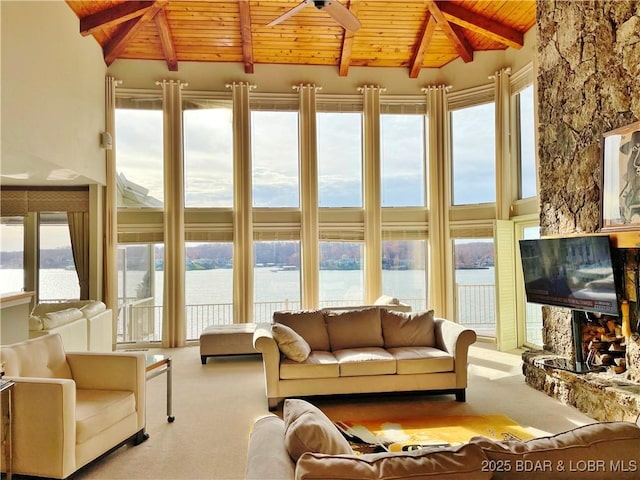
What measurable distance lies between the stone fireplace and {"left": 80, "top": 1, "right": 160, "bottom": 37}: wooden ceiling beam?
5.19 m

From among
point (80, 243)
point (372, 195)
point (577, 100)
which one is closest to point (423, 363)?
point (577, 100)

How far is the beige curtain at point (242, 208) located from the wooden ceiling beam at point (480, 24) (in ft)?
11.0

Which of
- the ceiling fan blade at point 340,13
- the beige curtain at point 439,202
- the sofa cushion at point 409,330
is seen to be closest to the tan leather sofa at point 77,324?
the sofa cushion at point 409,330

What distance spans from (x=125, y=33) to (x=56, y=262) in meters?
3.68

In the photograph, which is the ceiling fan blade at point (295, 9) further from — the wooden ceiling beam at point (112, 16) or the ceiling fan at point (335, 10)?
the wooden ceiling beam at point (112, 16)

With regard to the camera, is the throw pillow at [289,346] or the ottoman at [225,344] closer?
the throw pillow at [289,346]

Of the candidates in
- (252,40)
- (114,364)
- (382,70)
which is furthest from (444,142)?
(114,364)

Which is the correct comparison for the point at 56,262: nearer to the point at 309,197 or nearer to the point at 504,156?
the point at 309,197

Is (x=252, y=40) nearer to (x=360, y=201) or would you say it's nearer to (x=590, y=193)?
(x=360, y=201)

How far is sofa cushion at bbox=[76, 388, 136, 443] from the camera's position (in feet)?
8.57

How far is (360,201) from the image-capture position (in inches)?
285

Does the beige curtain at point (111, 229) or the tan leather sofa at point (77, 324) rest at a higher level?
the beige curtain at point (111, 229)

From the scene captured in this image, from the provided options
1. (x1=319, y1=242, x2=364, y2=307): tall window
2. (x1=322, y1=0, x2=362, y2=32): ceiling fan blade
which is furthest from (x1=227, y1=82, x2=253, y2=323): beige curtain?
(x1=322, y1=0, x2=362, y2=32): ceiling fan blade

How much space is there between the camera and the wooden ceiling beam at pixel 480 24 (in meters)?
5.96
